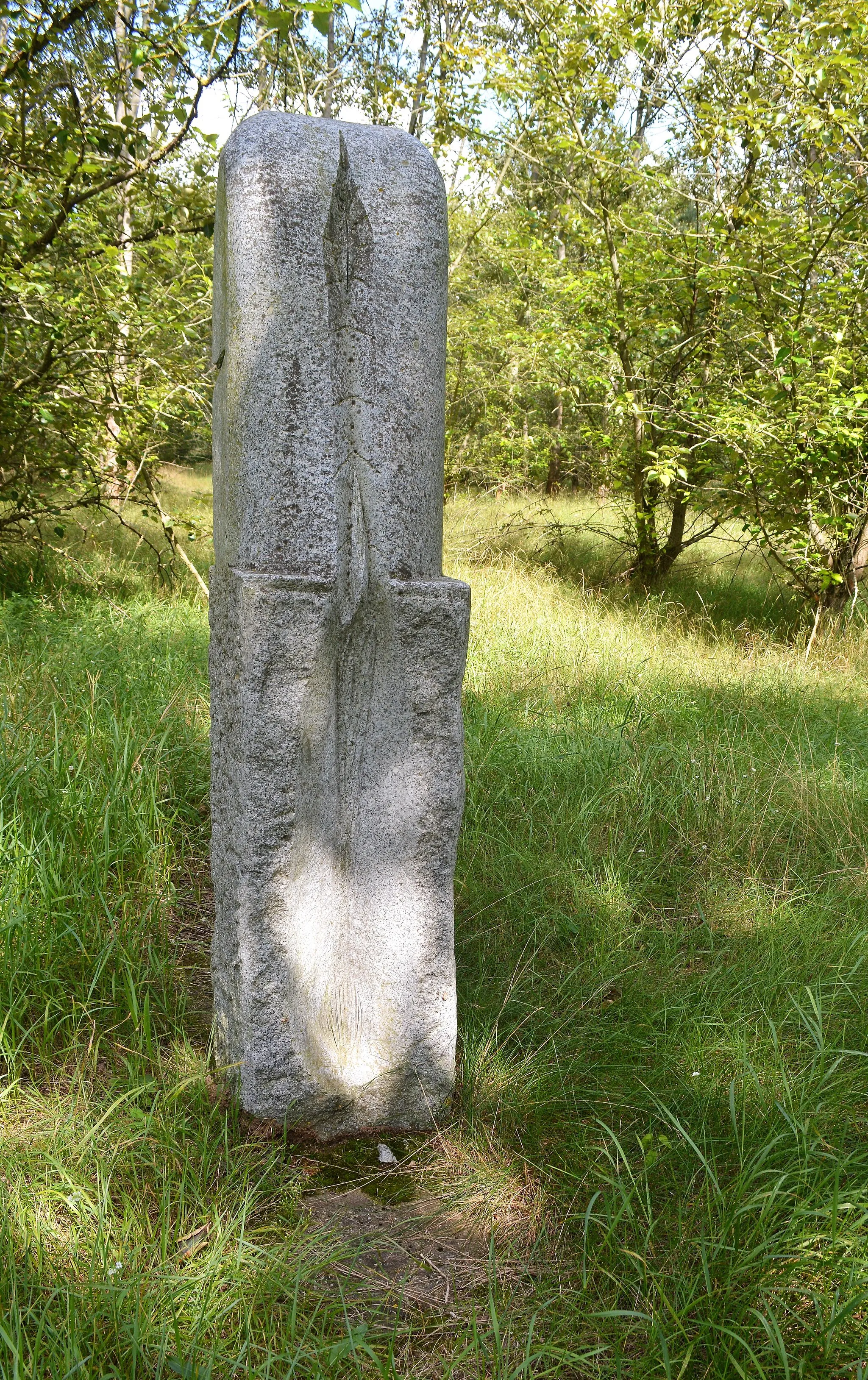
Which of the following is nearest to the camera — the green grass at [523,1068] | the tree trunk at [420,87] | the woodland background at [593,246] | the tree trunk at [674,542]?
the green grass at [523,1068]

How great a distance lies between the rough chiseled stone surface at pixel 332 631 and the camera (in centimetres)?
176

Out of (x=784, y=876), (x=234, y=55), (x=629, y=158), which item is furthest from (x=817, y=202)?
(x=784, y=876)

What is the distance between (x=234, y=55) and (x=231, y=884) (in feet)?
10.2

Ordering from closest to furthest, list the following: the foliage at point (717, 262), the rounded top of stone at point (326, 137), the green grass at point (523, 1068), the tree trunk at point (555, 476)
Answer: the green grass at point (523, 1068) → the rounded top of stone at point (326, 137) → the foliage at point (717, 262) → the tree trunk at point (555, 476)

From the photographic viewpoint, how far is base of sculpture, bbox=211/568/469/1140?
71.8 inches

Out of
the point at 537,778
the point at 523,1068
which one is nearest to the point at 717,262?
the point at 537,778

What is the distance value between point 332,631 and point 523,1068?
115 cm

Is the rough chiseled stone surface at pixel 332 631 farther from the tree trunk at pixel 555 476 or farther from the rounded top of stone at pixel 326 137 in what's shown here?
the tree trunk at pixel 555 476

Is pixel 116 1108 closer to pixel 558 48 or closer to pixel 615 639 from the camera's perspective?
pixel 615 639

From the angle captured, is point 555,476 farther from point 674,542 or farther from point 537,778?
point 537,778

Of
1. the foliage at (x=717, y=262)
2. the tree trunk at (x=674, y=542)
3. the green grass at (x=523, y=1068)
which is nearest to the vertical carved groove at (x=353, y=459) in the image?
the green grass at (x=523, y=1068)

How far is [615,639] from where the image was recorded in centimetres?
548

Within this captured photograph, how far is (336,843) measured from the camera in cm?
197

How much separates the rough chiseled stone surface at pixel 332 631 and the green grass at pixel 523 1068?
0.26 metres
